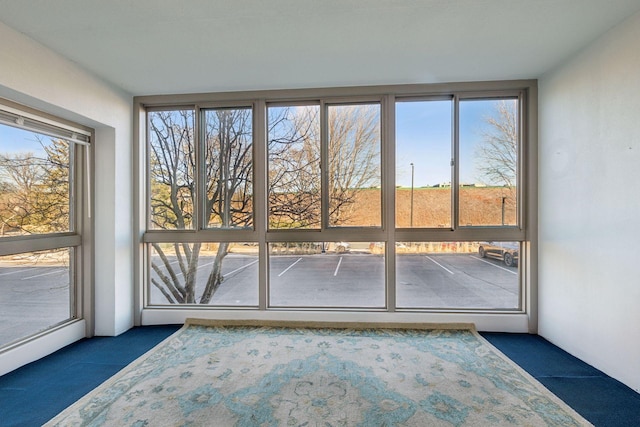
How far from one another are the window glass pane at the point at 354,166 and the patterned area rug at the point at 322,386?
138 centimetres

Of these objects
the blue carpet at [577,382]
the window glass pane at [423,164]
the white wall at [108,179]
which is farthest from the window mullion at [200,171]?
the blue carpet at [577,382]

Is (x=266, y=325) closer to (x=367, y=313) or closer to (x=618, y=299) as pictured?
(x=367, y=313)

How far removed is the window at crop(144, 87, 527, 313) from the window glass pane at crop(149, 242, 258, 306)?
0.01 metres

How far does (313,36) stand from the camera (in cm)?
237

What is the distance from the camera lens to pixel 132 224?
3543 millimetres

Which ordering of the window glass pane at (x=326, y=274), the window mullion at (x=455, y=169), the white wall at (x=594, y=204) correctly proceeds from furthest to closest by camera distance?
the window glass pane at (x=326, y=274) < the window mullion at (x=455, y=169) < the white wall at (x=594, y=204)

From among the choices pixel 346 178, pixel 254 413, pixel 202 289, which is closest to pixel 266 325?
pixel 202 289

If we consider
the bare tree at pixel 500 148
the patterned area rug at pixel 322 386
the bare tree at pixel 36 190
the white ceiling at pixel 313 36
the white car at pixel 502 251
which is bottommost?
the patterned area rug at pixel 322 386

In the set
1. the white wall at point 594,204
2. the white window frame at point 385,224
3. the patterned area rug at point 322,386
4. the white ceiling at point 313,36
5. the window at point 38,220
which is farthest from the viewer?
the white window frame at point 385,224

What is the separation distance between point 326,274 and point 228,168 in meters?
1.77

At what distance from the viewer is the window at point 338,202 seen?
3.39 metres

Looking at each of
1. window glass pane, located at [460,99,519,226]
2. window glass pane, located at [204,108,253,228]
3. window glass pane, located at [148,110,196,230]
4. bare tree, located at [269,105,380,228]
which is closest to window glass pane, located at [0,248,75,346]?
window glass pane, located at [148,110,196,230]

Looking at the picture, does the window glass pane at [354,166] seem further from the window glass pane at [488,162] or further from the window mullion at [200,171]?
the window mullion at [200,171]

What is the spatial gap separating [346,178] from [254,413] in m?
2.46
